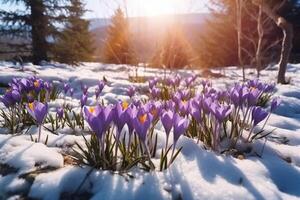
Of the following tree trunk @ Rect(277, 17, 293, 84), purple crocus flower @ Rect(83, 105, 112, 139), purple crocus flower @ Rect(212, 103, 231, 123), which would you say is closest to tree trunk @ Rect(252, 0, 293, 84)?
tree trunk @ Rect(277, 17, 293, 84)

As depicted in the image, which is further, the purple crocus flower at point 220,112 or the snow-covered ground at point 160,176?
the purple crocus flower at point 220,112

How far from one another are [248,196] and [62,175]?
0.99 metres

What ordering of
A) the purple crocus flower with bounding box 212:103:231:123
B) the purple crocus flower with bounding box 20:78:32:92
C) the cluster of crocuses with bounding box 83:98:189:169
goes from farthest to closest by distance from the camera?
1. the purple crocus flower with bounding box 20:78:32:92
2. the purple crocus flower with bounding box 212:103:231:123
3. the cluster of crocuses with bounding box 83:98:189:169

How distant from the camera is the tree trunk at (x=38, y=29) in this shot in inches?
557

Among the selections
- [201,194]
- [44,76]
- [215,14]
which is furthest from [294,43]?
[201,194]

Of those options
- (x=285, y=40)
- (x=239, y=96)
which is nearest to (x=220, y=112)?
(x=239, y=96)

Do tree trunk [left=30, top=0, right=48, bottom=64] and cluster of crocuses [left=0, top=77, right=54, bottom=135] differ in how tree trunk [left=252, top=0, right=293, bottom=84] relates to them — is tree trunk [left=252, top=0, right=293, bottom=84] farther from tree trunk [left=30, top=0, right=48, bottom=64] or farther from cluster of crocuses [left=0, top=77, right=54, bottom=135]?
tree trunk [left=30, top=0, right=48, bottom=64]

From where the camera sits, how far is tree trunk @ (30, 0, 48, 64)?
14.2 meters

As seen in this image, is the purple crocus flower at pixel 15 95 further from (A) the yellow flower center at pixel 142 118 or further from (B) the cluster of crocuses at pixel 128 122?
(A) the yellow flower center at pixel 142 118

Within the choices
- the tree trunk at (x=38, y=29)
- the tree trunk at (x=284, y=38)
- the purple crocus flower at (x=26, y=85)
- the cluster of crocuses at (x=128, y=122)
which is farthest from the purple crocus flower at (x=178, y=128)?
the tree trunk at (x=38, y=29)

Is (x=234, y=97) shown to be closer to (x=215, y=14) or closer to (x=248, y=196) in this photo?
(x=248, y=196)

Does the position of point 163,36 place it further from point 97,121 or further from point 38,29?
point 97,121

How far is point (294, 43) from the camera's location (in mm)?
Answer: 17469

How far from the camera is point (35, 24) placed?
1420 centimetres
